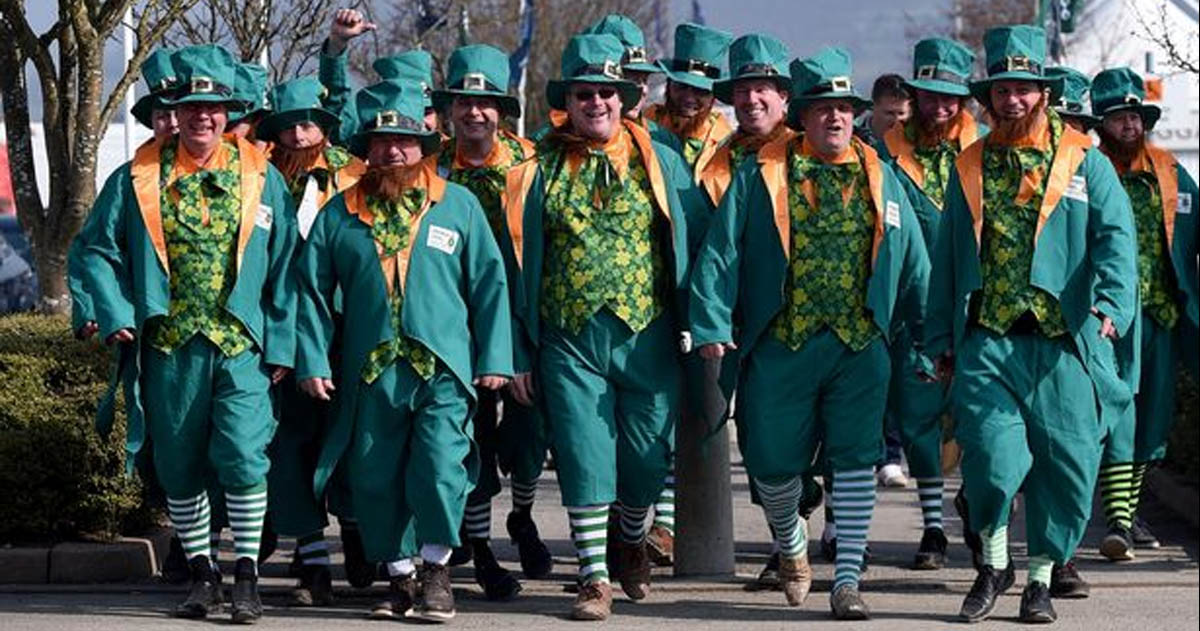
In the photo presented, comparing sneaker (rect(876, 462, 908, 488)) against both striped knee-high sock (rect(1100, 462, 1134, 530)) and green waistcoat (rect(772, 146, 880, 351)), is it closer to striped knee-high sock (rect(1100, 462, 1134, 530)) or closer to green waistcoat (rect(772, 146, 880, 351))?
striped knee-high sock (rect(1100, 462, 1134, 530))

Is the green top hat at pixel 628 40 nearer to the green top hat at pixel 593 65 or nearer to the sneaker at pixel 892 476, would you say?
the green top hat at pixel 593 65

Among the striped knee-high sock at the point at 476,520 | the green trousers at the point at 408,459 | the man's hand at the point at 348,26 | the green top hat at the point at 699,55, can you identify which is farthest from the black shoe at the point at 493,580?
the green top hat at the point at 699,55

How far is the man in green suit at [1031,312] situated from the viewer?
9812 mm

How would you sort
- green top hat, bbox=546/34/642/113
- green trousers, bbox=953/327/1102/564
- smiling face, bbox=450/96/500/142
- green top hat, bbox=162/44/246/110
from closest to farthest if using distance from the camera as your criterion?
1. green trousers, bbox=953/327/1102/564
2. green top hat, bbox=162/44/246/110
3. green top hat, bbox=546/34/642/113
4. smiling face, bbox=450/96/500/142

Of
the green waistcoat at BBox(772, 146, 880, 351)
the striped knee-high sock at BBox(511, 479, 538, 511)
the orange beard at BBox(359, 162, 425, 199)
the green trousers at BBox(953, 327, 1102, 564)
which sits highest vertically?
the orange beard at BBox(359, 162, 425, 199)

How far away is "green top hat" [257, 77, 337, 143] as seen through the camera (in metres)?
10.9

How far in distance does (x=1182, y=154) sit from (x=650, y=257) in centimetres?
2228

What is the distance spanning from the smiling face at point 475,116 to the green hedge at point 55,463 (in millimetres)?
1824

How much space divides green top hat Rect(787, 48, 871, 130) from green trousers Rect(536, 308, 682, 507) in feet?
3.23

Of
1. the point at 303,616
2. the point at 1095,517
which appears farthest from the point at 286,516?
the point at 1095,517

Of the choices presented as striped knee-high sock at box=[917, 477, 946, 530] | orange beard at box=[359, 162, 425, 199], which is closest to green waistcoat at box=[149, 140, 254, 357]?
orange beard at box=[359, 162, 425, 199]

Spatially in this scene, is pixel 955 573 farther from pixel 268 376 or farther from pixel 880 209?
pixel 268 376

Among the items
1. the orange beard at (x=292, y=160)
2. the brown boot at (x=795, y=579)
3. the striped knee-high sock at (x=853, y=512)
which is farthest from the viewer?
the orange beard at (x=292, y=160)

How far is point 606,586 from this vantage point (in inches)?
398
